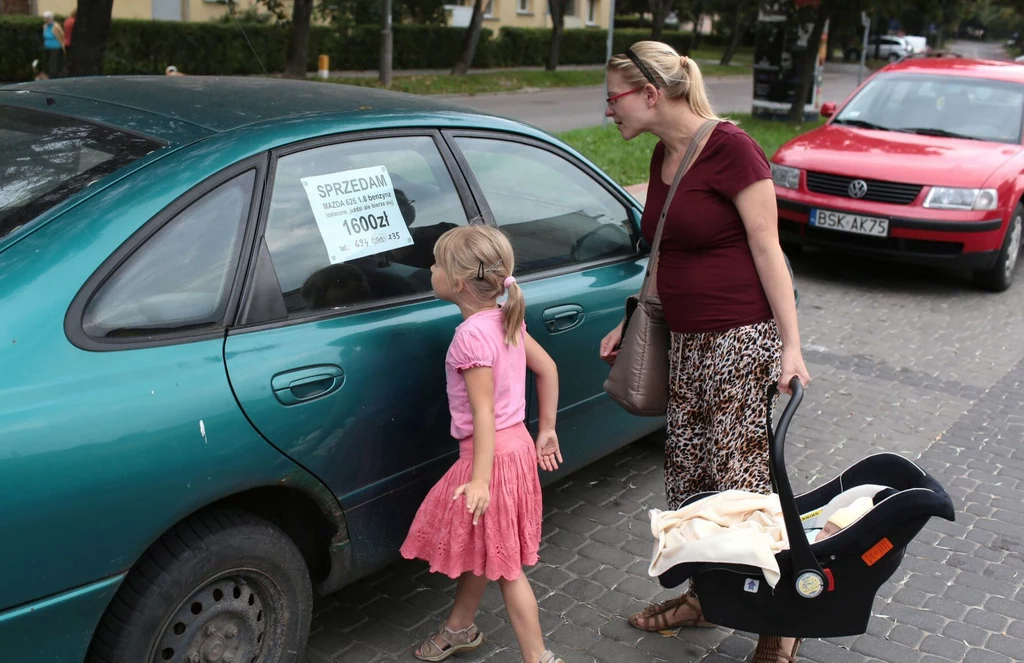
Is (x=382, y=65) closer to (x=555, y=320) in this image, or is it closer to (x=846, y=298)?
(x=846, y=298)

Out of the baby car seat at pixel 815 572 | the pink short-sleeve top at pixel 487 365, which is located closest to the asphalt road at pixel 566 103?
the pink short-sleeve top at pixel 487 365

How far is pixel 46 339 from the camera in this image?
2.18 metres

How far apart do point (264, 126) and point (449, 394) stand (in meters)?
0.92

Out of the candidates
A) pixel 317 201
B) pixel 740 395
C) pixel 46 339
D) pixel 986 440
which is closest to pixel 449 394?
pixel 317 201

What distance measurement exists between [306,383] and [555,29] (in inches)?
1225

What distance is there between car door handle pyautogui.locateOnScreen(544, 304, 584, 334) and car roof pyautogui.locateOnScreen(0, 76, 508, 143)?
708 mm

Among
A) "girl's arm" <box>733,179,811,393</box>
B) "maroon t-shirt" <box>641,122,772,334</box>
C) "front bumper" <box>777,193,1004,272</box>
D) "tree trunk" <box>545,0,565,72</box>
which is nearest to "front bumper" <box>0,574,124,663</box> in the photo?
"maroon t-shirt" <box>641,122,772,334</box>

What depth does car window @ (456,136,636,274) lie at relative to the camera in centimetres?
353

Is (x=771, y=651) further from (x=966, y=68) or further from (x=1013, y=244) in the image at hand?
(x=966, y=68)

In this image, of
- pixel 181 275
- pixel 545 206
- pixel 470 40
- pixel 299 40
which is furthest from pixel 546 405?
pixel 470 40

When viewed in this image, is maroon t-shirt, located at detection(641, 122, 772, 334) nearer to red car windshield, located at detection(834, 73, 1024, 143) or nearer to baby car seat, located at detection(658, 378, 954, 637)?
baby car seat, located at detection(658, 378, 954, 637)

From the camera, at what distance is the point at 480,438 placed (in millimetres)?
2734

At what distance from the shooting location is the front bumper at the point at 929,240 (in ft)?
25.2

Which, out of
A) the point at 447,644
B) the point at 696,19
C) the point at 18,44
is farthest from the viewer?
the point at 696,19
